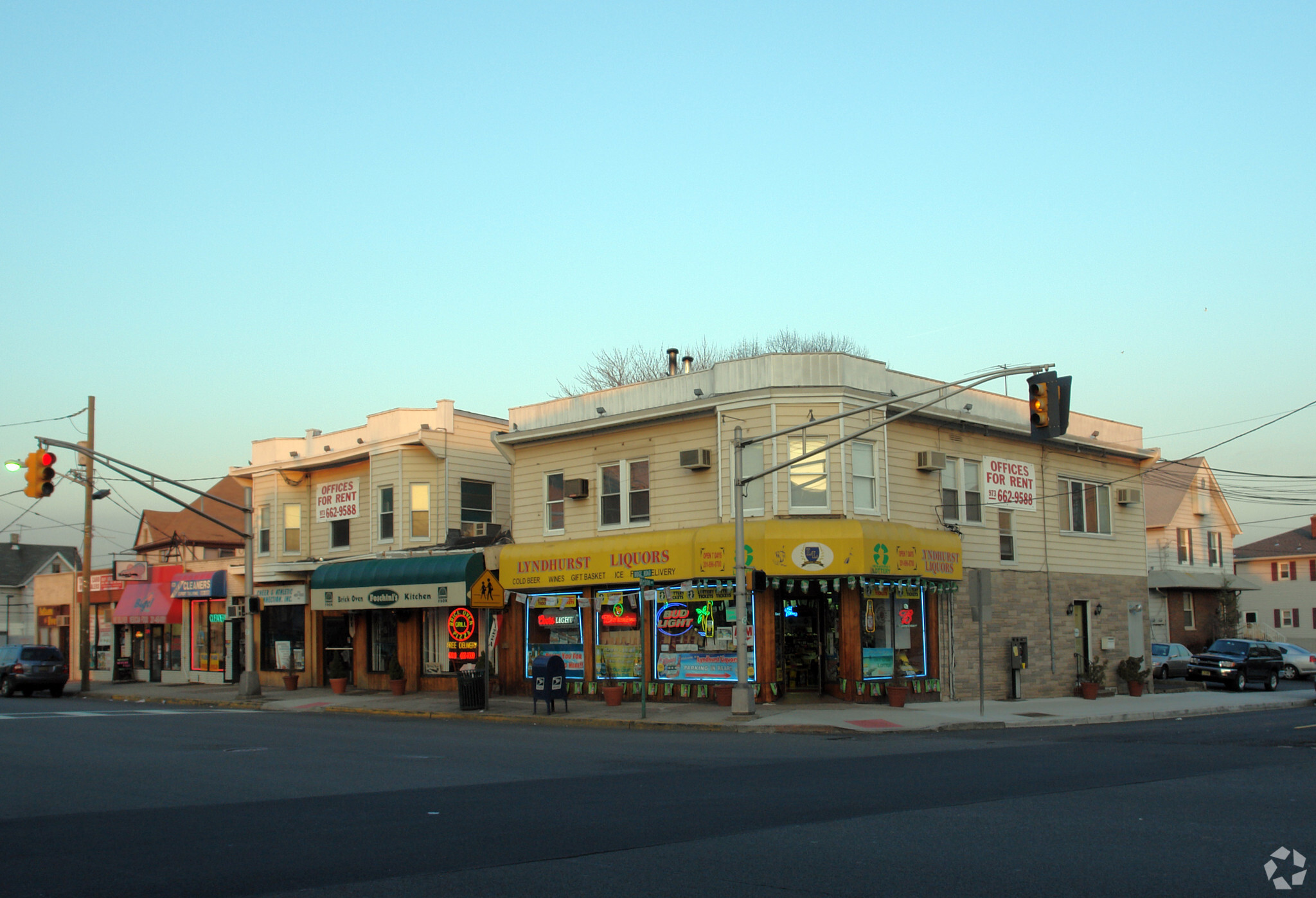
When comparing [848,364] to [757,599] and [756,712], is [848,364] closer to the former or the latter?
[757,599]

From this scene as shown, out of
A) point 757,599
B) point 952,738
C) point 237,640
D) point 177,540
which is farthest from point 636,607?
point 177,540

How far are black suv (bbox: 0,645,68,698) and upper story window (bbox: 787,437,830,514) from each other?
2720 centimetres

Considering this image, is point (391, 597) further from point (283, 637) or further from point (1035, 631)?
point (1035, 631)

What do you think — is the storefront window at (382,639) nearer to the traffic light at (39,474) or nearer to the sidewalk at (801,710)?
the sidewalk at (801,710)

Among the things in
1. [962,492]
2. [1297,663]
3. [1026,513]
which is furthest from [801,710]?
[1297,663]

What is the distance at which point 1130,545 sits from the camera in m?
34.6

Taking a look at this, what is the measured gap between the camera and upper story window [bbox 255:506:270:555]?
38.4 meters

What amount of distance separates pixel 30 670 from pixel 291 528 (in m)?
9.80

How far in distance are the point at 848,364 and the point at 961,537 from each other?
5733 millimetres

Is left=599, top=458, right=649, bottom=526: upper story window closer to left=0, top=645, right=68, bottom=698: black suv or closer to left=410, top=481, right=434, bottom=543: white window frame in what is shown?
left=410, top=481, right=434, bottom=543: white window frame

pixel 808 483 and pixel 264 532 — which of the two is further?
pixel 264 532

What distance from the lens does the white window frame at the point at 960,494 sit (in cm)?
2858

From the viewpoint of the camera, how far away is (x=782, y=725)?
71.2ft

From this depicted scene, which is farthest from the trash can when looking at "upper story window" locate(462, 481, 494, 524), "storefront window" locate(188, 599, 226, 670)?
"storefront window" locate(188, 599, 226, 670)
